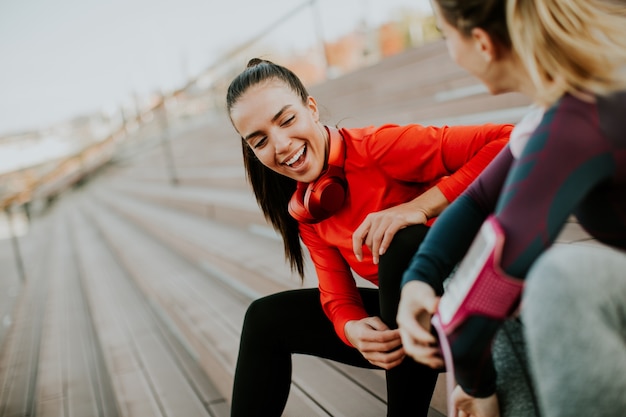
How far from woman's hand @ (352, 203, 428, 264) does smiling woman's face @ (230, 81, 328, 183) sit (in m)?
0.23

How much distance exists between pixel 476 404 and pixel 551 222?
0.27 m

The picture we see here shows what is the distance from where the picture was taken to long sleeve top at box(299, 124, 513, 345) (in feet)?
3.27

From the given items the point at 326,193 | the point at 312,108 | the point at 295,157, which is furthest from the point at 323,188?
the point at 312,108

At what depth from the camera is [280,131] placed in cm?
106

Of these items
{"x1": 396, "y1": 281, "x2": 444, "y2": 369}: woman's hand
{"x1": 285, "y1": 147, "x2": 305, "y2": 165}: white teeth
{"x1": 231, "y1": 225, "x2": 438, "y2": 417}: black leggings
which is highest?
{"x1": 285, "y1": 147, "x2": 305, "y2": 165}: white teeth

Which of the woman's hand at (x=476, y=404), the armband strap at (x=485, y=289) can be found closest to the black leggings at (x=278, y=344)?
the woman's hand at (x=476, y=404)

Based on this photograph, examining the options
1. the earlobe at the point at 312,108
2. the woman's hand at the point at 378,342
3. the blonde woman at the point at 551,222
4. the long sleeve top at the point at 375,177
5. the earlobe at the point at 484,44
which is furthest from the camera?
the earlobe at the point at 312,108

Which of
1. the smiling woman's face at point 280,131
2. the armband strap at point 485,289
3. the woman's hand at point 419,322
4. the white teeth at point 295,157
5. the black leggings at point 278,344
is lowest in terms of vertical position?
the black leggings at point 278,344

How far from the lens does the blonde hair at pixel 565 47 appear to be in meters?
0.54

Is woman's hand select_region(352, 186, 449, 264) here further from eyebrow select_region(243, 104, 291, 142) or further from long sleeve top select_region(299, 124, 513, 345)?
eyebrow select_region(243, 104, 291, 142)

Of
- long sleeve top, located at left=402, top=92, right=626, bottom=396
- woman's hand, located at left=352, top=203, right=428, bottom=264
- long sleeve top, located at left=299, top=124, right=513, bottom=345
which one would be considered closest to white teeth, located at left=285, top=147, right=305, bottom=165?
long sleeve top, located at left=299, top=124, right=513, bottom=345

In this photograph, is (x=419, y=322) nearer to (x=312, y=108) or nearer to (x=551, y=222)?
(x=551, y=222)

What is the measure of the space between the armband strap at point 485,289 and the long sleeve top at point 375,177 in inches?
16.6

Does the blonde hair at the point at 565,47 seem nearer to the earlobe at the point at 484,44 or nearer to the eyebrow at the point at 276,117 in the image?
the earlobe at the point at 484,44
